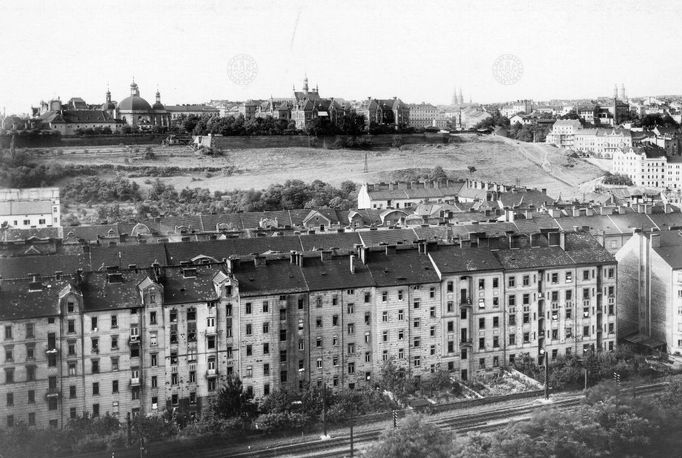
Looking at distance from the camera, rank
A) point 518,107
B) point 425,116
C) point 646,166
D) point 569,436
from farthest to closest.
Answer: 1. point 518,107
2. point 425,116
3. point 646,166
4. point 569,436

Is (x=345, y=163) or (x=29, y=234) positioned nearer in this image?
(x=29, y=234)

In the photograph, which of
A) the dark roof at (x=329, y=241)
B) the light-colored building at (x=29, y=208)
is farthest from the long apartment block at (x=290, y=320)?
the light-colored building at (x=29, y=208)

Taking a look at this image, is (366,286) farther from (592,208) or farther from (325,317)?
(592,208)

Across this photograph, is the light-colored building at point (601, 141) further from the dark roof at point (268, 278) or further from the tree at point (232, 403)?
the tree at point (232, 403)

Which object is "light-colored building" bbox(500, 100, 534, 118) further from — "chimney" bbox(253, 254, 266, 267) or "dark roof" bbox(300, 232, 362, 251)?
"chimney" bbox(253, 254, 266, 267)

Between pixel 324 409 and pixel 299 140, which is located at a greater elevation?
pixel 299 140

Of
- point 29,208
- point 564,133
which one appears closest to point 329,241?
point 29,208

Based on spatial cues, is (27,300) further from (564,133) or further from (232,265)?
(564,133)
